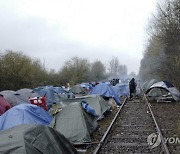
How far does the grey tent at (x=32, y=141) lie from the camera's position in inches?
243

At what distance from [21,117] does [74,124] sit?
6.05 feet

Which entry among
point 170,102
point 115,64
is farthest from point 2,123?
point 115,64

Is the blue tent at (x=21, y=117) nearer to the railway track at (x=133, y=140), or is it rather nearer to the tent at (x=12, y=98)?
A: the railway track at (x=133, y=140)

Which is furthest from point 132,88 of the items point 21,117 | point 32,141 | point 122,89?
point 32,141

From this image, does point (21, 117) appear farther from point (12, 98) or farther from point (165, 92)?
point (165, 92)

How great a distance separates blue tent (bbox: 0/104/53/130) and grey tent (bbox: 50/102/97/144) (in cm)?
62

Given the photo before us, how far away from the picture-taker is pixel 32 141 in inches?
254

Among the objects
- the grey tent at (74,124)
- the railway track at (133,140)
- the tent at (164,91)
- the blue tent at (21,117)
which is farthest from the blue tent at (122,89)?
the blue tent at (21,117)

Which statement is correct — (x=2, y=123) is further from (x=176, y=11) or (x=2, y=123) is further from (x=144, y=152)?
(x=176, y=11)

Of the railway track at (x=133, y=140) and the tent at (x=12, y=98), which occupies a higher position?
the tent at (x=12, y=98)

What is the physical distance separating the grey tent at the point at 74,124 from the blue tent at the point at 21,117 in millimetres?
618

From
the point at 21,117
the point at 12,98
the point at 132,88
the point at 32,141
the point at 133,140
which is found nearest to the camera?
the point at 32,141

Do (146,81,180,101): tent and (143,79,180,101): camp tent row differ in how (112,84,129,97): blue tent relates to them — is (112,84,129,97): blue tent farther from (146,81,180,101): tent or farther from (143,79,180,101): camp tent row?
(143,79,180,101): camp tent row

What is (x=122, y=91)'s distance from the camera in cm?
4019
